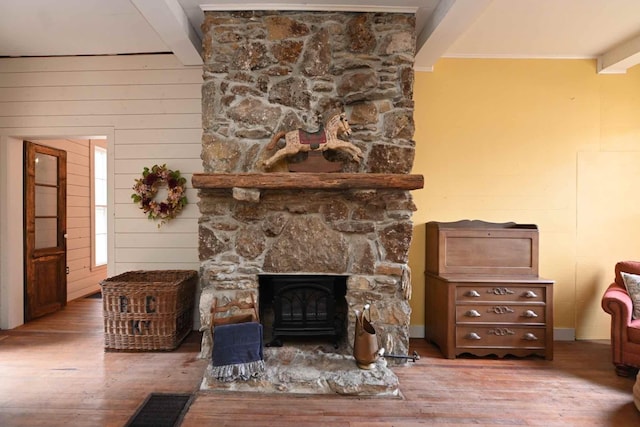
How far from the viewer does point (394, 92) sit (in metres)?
2.79

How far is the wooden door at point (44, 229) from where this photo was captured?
391 centimetres

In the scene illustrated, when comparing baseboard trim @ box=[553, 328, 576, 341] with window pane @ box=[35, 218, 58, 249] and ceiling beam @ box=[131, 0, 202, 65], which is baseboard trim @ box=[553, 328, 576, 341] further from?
window pane @ box=[35, 218, 58, 249]

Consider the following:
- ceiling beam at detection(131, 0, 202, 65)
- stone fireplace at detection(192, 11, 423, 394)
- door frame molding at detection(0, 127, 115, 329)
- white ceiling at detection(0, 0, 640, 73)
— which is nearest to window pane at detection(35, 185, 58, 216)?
door frame molding at detection(0, 127, 115, 329)

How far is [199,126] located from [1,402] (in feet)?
9.10

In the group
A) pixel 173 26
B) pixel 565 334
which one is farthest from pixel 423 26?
pixel 565 334

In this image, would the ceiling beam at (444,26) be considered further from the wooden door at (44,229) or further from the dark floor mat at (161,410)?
the wooden door at (44,229)

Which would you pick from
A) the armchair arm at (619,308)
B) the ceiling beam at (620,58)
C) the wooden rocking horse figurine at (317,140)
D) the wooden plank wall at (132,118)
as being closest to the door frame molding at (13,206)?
the wooden plank wall at (132,118)

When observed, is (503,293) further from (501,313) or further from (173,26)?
(173,26)

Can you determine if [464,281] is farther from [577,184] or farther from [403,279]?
[577,184]

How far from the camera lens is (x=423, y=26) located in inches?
119

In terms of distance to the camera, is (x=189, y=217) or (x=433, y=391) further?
(x=189, y=217)

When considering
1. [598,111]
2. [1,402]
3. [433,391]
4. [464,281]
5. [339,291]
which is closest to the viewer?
[1,402]

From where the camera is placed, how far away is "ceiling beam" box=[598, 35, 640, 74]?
3156 millimetres

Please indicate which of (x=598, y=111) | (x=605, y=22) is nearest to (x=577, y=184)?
(x=598, y=111)
